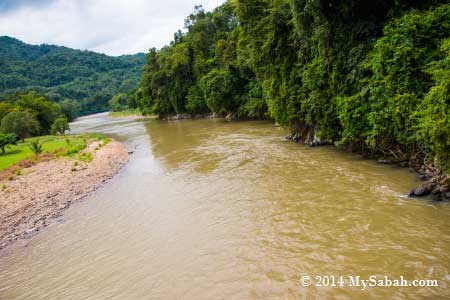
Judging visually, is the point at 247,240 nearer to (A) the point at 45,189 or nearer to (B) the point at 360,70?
(B) the point at 360,70

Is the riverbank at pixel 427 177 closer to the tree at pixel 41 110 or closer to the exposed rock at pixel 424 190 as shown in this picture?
the exposed rock at pixel 424 190

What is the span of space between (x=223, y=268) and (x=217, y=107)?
43.0 metres

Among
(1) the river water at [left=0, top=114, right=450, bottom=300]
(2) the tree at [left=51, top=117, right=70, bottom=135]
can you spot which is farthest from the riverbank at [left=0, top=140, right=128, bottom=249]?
(2) the tree at [left=51, top=117, right=70, bottom=135]

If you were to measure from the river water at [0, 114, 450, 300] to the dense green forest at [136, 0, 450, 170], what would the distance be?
7.19 ft

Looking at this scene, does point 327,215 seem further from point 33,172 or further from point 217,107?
point 217,107

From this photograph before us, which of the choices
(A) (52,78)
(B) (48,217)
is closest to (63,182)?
(B) (48,217)

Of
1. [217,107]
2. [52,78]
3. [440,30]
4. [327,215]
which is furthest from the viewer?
[52,78]

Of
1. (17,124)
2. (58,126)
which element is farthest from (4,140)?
(58,126)

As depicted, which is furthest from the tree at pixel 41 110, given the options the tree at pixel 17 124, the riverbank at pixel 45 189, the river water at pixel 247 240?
the river water at pixel 247 240

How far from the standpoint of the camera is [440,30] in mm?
11930

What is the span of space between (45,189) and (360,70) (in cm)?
2070

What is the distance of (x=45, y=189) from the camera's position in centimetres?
1984

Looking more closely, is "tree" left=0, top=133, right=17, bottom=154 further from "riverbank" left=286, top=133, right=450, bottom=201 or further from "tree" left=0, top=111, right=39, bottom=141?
"riverbank" left=286, top=133, right=450, bottom=201

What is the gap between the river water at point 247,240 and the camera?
7785mm
